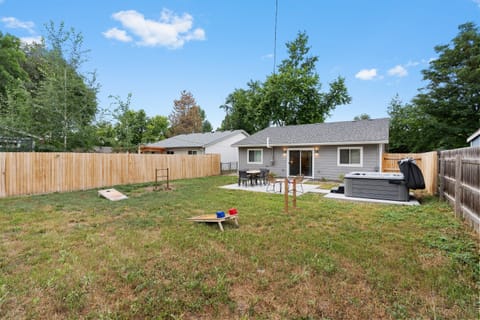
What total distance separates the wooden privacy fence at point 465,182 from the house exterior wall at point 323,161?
5.38 m

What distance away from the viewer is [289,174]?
45.5 ft

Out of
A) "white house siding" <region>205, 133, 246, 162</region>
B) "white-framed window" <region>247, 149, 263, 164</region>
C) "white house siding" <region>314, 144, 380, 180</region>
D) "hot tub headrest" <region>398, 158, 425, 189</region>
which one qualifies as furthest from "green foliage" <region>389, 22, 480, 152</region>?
"white house siding" <region>205, 133, 246, 162</region>

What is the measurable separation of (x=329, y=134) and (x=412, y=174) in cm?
715

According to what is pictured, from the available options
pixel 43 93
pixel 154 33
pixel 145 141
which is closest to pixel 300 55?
pixel 154 33

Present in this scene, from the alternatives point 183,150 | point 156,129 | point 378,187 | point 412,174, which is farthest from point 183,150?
point 412,174

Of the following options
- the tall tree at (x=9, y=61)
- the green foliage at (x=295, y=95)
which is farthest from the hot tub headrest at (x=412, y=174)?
the tall tree at (x=9, y=61)

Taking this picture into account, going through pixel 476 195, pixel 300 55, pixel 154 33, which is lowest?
pixel 476 195

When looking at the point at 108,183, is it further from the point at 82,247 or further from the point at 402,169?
the point at 402,169

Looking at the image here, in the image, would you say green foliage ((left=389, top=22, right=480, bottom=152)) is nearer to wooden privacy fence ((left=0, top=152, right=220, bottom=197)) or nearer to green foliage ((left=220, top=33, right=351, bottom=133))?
green foliage ((left=220, top=33, right=351, bottom=133))

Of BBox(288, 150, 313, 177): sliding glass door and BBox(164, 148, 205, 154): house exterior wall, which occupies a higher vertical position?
BBox(164, 148, 205, 154): house exterior wall

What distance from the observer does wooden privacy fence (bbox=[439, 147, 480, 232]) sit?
152 inches

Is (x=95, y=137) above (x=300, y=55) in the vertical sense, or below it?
below

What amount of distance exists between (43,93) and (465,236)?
15.7m

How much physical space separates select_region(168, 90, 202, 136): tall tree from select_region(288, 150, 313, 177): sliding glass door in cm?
2630
